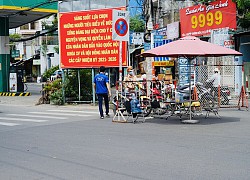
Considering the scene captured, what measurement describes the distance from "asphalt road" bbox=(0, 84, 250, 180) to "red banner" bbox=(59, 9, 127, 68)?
607 centimetres

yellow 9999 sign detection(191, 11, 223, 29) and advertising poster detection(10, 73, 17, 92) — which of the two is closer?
yellow 9999 sign detection(191, 11, 223, 29)

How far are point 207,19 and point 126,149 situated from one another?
1656cm

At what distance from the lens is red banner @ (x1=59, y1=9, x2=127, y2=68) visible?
62.0 ft

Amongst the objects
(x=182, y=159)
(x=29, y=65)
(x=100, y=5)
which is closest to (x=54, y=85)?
(x=100, y=5)

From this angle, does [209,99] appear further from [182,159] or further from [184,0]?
[184,0]

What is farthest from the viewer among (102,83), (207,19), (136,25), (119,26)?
(136,25)

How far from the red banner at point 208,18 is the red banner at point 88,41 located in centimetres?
670

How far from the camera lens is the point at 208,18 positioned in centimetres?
2342

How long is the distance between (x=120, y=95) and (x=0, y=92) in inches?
705

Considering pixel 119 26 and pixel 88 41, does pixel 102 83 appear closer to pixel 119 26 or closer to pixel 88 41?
pixel 119 26

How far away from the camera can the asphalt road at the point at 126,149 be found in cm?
671

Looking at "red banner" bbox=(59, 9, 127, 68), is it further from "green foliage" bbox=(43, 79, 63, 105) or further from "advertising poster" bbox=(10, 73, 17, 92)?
"advertising poster" bbox=(10, 73, 17, 92)

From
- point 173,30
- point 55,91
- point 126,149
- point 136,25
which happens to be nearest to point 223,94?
point 126,149

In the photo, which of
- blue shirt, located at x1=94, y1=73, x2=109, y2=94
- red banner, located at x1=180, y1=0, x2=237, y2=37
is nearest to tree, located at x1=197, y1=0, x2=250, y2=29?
red banner, located at x1=180, y1=0, x2=237, y2=37
